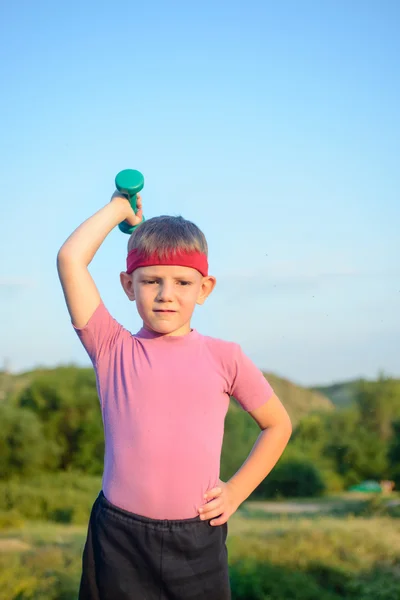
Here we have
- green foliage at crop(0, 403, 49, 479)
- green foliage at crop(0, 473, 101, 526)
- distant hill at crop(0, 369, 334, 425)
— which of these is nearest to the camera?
green foliage at crop(0, 473, 101, 526)

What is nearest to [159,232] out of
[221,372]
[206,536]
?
[221,372]

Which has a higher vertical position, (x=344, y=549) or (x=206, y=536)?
(x=206, y=536)

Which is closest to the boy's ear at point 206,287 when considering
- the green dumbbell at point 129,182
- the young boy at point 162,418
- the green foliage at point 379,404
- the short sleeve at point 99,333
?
the young boy at point 162,418

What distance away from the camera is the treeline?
6633 mm

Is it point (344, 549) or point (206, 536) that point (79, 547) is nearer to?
point (344, 549)

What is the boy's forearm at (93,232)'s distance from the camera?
2.10 meters

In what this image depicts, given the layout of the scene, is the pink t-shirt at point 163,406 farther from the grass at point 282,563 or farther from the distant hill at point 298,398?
the distant hill at point 298,398

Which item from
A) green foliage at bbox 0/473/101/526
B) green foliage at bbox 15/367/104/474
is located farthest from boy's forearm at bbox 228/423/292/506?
green foliage at bbox 15/367/104/474

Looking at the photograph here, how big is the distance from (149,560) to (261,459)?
0.44 metres

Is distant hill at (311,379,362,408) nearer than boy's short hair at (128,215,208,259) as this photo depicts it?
No

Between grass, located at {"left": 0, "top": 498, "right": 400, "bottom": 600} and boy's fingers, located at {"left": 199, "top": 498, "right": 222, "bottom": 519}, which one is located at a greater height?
boy's fingers, located at {"left": 199, "top": 498, "right": 222, "bottom": 519}

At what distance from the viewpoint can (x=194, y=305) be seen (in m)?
2.16

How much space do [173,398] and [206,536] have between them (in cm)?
39

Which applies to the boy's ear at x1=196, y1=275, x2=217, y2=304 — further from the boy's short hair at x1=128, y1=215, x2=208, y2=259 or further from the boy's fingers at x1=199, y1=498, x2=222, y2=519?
the boy's fingers at x1=199, y1=498, x2=222, y2=519
